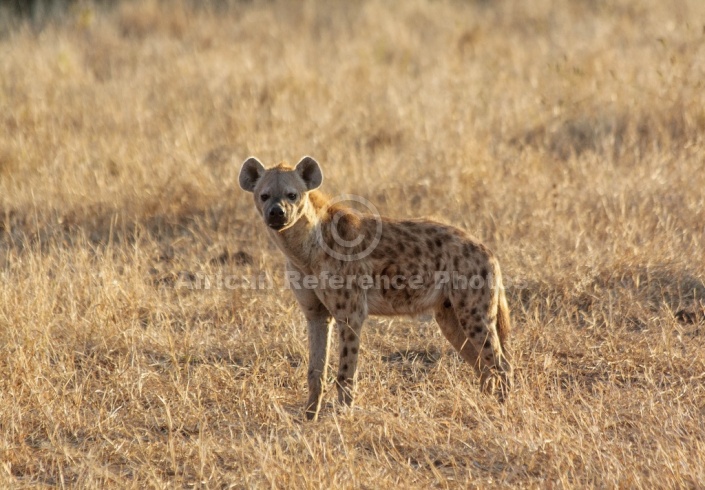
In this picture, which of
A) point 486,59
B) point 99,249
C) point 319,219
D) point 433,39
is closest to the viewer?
point 319,219

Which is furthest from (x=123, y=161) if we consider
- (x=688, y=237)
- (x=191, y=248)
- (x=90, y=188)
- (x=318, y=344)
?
(x=688, y=237)

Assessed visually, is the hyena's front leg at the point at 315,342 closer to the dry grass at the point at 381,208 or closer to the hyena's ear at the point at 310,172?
the dry grass at the point at 381,208

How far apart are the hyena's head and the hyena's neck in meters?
0.06

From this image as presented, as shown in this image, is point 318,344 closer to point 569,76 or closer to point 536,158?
point 536,158

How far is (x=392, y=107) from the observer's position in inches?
361

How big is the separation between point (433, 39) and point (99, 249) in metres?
6.32

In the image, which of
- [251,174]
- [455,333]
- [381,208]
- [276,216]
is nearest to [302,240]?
[276,216]

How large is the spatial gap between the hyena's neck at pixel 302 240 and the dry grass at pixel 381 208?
2.03ft

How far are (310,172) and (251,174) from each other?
31cm

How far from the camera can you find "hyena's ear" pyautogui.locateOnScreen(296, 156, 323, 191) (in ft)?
16.4

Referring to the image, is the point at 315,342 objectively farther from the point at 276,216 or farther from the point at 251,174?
the point at 251,174

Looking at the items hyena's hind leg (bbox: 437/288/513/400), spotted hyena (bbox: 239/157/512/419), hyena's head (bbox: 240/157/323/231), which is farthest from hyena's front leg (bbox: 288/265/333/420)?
hyena's hind leg (bbox: 437/288/513/400)

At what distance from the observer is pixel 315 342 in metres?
4.93

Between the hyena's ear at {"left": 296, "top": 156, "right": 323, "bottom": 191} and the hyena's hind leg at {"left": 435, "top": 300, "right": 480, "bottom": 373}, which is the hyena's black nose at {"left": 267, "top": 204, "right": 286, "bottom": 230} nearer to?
the hyena's ear at {"left": 296, "top": 156, "right": 323, "bottom": 191}
